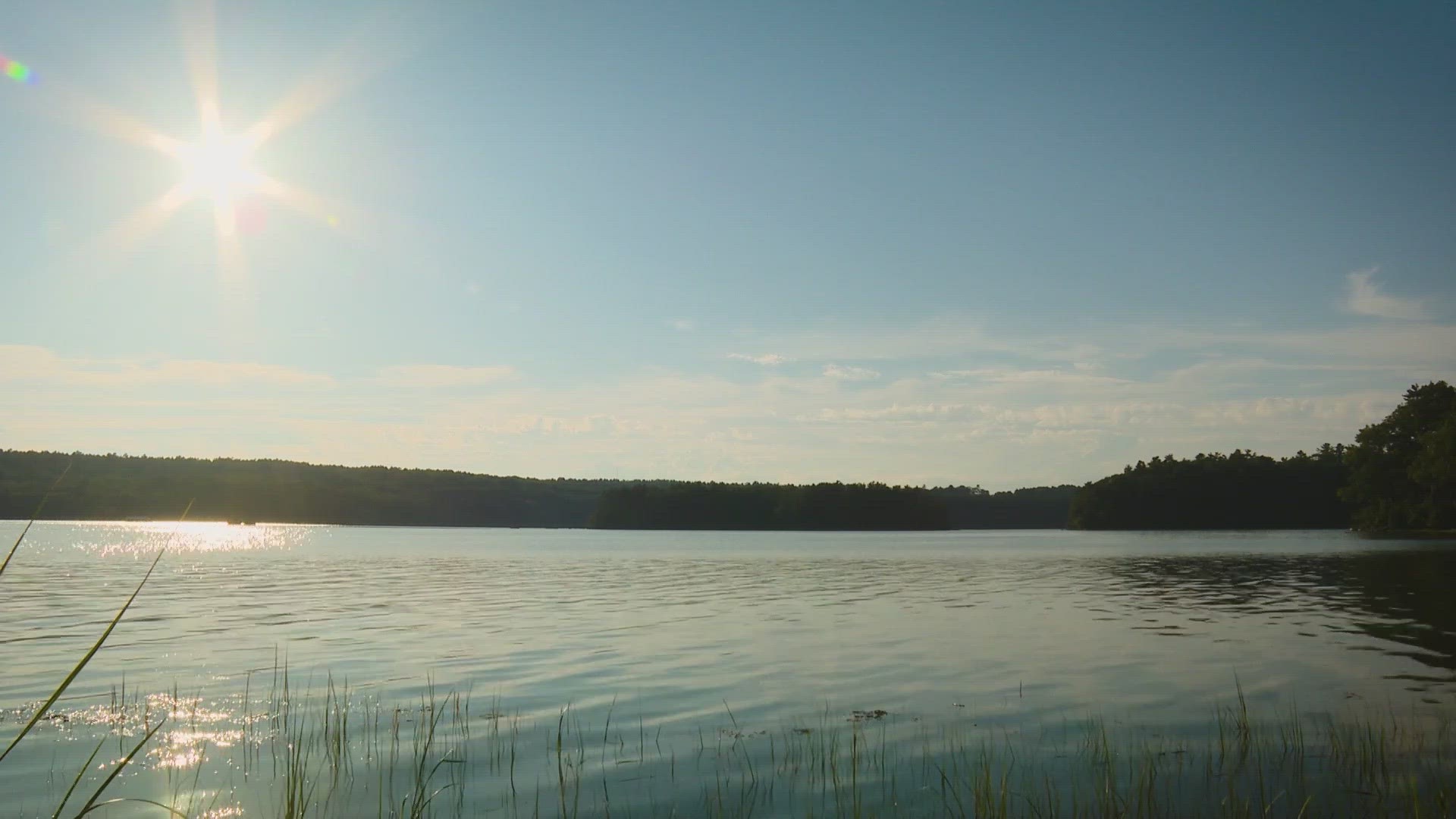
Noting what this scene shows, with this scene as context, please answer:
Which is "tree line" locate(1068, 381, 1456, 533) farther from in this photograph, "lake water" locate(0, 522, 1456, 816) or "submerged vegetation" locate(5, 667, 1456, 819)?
"submerged vegetation" locate(5, 667, 1456, 819)

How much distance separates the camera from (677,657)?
80.9 feet

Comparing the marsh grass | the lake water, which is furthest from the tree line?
the marsh grass

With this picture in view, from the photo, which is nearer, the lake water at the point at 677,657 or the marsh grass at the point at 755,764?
the marsh grass at the point at 755,764

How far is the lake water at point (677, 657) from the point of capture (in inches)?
605

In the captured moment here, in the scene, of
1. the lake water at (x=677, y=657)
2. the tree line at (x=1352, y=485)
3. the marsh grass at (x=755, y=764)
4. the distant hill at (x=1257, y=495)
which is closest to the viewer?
the marsh grass at (x=755, y=764)

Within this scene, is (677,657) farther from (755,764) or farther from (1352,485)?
(1352,485)

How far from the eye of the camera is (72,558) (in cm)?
6888

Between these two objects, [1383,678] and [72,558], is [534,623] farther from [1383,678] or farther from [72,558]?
[72,558]

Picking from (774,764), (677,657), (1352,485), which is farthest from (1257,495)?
(774,764)

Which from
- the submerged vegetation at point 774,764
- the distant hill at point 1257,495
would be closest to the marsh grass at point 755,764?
the submerged vegetation at point 774,764

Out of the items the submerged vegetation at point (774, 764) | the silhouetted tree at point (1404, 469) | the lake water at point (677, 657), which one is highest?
the silhouetted tree at point (1404, 469)

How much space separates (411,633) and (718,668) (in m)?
11.5

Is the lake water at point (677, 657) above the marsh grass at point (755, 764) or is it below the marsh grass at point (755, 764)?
above

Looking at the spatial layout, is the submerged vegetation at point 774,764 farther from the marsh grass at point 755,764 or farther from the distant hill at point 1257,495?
the distant hill at point 1257,495
